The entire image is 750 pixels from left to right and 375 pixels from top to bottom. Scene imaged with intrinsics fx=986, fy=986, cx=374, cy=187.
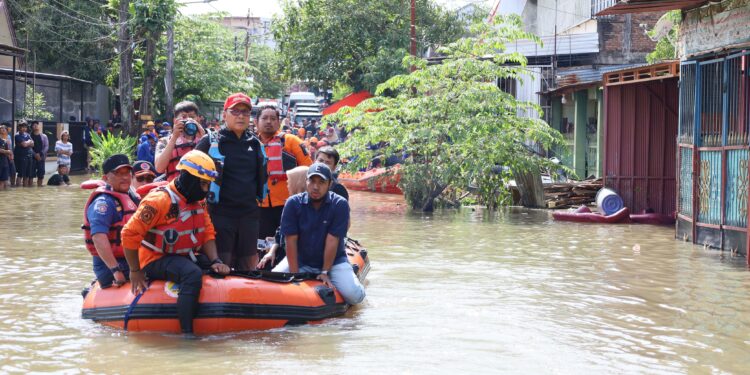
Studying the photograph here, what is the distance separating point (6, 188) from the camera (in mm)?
24594

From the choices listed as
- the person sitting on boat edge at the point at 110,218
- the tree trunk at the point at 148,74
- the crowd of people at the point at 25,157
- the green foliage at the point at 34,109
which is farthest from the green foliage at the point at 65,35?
the person sitting on boat edge at the point at 110,218

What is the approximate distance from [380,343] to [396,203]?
A: 50.2 feet

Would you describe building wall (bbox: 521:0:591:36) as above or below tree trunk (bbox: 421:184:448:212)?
above

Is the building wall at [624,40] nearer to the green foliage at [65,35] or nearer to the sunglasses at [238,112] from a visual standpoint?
the green foliage at [65,35]

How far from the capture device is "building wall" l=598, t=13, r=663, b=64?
2908 cm

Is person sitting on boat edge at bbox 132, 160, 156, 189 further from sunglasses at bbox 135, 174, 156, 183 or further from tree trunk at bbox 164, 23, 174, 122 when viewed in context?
tree trunk at bbox 164, 23, 174, 122

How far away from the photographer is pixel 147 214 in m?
7.46

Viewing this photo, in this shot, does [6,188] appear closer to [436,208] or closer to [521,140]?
[436,208]

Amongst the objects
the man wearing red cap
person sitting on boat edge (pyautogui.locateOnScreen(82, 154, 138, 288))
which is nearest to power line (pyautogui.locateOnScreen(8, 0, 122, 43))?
the man wearing red cap

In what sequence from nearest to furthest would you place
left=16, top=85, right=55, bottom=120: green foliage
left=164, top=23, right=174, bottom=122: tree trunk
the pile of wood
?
the pile of wood, left=16, top=85, right=55, bottom=120: green foliage, left=164, top=23, right=174, bottom=122: tree trunk

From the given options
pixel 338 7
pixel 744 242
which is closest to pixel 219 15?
pixel 338 7

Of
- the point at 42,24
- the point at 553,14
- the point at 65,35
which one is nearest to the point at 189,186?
the point at 553,14

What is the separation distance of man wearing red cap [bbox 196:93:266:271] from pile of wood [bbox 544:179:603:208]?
13754 millimetres

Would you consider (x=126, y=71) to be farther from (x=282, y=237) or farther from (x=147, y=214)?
(x=147, y=214)
